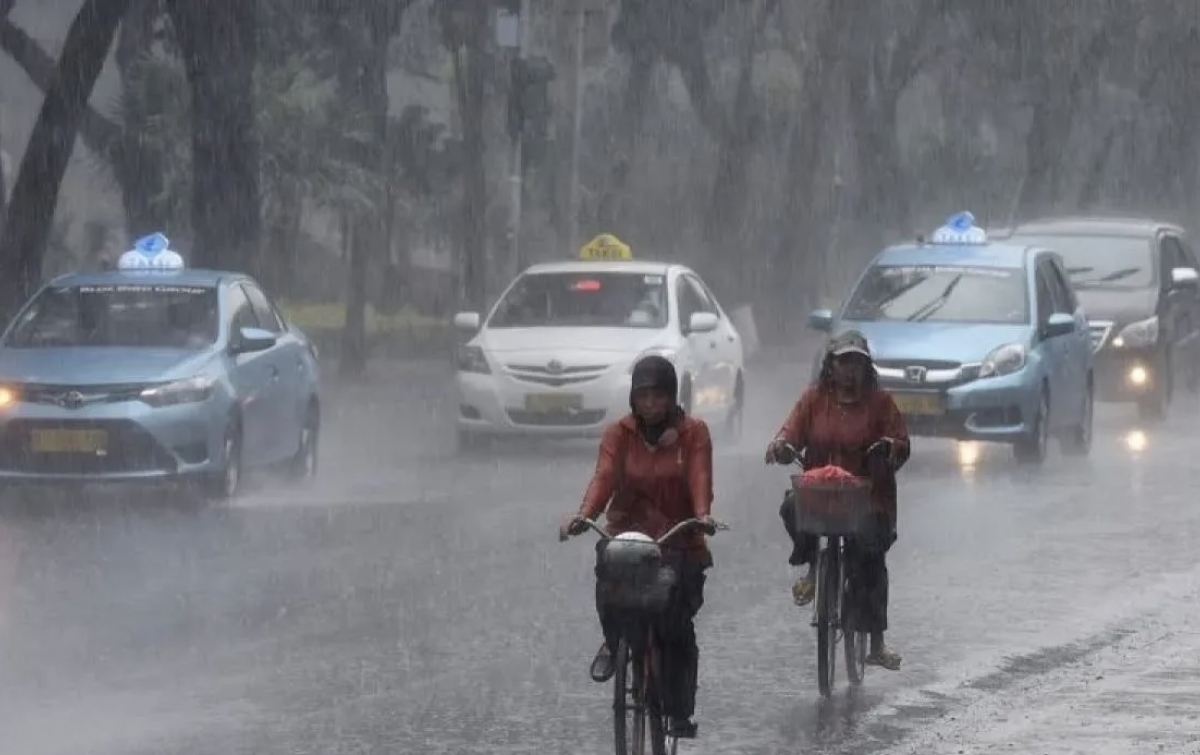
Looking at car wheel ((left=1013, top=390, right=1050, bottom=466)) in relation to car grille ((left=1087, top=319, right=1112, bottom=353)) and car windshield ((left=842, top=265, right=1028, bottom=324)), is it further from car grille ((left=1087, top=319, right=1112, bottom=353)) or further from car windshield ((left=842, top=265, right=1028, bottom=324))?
car grille ((left=1087, top=319, right=1112, bottom=353))

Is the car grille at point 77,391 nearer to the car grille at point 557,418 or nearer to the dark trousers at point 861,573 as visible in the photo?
the car grille at point 557,418

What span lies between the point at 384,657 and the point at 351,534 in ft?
16.8

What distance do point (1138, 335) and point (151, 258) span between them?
1057 cm

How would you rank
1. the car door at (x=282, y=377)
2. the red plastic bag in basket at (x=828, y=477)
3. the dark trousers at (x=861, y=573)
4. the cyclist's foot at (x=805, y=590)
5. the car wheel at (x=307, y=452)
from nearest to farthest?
the red plastic bag in basket at (x=828, y=477) < the dark trousers at (x=861, y=573) < the cyclist's foot at (x=805, y=590) < the car door at (x=282, y=377) < the car wheel at (x=307, y=452)

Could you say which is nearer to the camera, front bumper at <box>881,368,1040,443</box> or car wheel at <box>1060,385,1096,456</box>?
front bumper at <box>881,368,1040,443</box>

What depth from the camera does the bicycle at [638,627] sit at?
9055mm

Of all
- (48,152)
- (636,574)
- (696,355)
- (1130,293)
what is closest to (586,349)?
(696,355)

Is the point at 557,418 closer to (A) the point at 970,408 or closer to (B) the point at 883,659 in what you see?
(A) the point at 970,408

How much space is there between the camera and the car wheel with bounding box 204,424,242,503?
744 inches

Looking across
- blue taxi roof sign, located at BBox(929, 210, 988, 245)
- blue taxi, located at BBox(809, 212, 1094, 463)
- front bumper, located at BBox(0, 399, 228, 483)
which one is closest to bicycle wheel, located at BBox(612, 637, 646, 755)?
front bumper, located at BBox(0, 399, 228, 483)

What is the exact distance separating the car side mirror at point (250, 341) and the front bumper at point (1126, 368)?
10.3m

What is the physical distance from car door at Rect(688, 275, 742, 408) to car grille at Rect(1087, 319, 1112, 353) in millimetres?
3666

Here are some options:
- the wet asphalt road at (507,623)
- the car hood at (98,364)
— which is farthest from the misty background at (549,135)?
the wet asphalt road at (507,623)

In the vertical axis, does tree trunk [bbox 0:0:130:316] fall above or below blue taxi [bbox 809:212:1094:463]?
above
